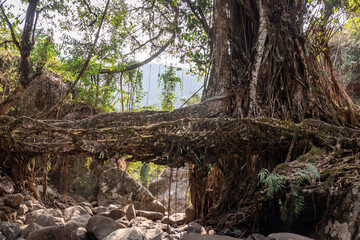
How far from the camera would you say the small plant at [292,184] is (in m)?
3.02

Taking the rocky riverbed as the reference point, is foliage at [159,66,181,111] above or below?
above

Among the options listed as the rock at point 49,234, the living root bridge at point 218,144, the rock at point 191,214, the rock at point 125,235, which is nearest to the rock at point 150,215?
the rock at point 191,214

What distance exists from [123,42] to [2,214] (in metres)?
5.79

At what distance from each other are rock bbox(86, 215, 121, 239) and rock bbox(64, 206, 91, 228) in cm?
47

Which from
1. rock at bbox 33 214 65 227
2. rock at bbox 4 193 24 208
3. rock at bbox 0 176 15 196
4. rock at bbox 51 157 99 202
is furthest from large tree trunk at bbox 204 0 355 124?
rock at bbox 51 157 99 202

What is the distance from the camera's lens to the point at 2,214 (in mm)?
4398

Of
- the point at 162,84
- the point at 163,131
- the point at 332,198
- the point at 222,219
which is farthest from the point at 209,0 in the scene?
the point at 332,198

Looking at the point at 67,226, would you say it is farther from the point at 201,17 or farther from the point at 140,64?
the point at 140,64

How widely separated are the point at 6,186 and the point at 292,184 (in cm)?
468

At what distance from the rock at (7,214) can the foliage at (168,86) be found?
5133 millimetres

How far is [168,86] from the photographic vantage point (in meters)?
8.84

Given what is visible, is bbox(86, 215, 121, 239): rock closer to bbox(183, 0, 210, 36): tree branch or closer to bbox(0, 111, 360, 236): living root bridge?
bbox(0, 111, 360, 236): living root bridge

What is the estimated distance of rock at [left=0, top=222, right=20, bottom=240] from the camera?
3598 millimetres

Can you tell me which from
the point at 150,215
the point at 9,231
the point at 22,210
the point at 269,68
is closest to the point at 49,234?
the point at 9,231
